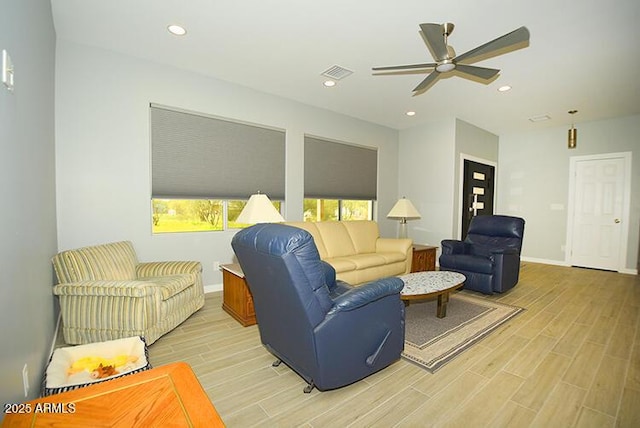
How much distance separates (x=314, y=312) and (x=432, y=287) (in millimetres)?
1708

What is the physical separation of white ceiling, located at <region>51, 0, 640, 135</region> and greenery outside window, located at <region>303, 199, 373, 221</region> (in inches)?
71.0

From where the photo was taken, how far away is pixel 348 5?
234 centimetres

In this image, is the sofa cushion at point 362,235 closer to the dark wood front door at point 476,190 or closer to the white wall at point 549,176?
the dark wood front door at point 476,190

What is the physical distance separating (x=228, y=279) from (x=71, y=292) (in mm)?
1295

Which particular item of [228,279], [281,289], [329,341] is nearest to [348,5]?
[281,289]

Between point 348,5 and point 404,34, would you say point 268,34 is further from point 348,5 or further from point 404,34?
point 404,34

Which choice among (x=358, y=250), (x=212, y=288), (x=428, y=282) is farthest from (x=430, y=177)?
(x=212, y=288)

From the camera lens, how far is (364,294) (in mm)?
1742

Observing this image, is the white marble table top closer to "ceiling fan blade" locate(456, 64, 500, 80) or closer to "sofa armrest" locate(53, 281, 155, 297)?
"ceiling fan blade" locate(456, 64, 500, 80)

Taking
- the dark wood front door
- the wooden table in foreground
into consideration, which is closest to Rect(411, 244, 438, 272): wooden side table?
the dark wood front door

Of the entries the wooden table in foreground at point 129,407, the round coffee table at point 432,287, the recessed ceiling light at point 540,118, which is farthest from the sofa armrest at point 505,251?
the wooden table in foreground at point 129,407

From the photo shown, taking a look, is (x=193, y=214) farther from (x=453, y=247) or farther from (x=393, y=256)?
(x=453, y=247)

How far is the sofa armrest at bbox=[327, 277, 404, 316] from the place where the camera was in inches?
65.6

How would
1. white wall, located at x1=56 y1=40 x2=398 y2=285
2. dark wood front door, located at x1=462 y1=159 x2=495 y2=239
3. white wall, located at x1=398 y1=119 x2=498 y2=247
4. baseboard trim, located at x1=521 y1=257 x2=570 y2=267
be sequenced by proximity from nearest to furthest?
white wall, located at x1=56 y1=40 x2=398 y2=285
white wall, located at x1=398 y1=119 x2=498 y2=247
dark wood front door, located at x1=462 y1=159 x2=495 y2=239
baseboard trim, located at x1=521 y1=257 x2=570 y2=267
